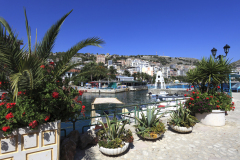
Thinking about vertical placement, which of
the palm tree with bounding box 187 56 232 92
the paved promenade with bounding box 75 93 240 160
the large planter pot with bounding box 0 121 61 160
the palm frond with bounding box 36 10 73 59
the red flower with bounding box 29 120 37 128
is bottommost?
the paved promenade with bounding box 75 93 240 160

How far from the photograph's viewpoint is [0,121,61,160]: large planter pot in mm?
2549

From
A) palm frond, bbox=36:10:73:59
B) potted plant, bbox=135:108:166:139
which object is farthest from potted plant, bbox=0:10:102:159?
potted plant, bbox=135:108:166:139

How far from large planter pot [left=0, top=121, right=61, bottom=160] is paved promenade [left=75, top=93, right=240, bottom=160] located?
0.94 m

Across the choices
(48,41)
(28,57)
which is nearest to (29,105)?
(28,57)

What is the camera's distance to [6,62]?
9.29ft

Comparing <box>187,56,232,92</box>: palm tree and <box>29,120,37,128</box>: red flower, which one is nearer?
<box>29,120,37,128</box>: red flower

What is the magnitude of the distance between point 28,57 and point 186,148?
15.5 feet

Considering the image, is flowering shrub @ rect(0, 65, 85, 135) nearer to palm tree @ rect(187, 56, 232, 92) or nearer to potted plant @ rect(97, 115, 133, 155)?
potted plant @ rect(97, 115, 133, 155)

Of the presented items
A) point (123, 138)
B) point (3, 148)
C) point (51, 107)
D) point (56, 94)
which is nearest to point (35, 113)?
point (51, 107)

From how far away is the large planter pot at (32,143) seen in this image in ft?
8.36

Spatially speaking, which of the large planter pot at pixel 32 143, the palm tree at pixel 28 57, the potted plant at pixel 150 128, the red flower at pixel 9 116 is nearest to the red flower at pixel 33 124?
the large planter pot at pixel 32 143

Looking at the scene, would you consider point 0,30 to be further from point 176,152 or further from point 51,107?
point 176,152

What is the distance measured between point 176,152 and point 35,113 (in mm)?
3684

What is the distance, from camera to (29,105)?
9.04 ft
